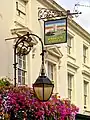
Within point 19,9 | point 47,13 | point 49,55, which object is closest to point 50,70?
point 49,55

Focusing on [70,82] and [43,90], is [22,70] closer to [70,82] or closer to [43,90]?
[43,90]

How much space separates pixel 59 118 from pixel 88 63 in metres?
12.6

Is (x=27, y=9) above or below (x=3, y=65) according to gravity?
above

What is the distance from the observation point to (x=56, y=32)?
63.9 feet

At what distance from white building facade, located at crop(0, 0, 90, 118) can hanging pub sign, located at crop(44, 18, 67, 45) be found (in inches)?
27.3

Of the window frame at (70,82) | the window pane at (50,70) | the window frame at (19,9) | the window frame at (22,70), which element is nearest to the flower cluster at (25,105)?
the window frame at (22,70)

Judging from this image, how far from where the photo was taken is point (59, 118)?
18203 mm

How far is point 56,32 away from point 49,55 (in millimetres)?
3463

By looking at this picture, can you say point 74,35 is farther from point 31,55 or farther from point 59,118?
point 59,118

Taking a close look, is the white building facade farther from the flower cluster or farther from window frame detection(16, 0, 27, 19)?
the flower cluster

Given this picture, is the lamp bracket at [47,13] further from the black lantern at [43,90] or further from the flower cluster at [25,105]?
the black lantern at [43,90]

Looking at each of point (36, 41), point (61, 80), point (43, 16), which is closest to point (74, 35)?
point (61, 80)

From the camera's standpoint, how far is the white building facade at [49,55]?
1817 centimetres

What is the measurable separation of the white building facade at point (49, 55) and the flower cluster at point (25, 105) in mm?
2193
